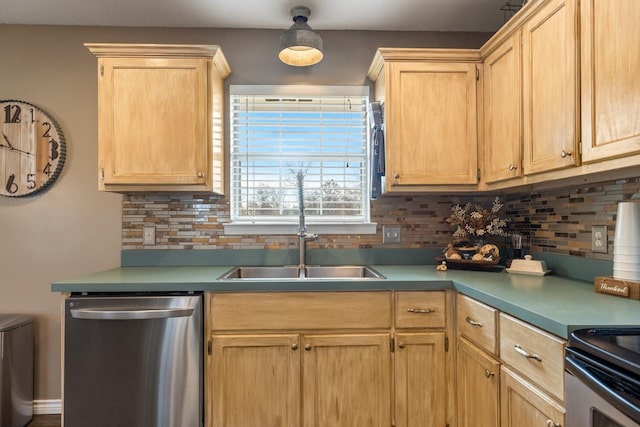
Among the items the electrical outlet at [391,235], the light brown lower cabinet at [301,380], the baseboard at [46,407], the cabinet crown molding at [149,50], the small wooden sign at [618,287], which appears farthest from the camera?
the electrical outlet at [391,235]

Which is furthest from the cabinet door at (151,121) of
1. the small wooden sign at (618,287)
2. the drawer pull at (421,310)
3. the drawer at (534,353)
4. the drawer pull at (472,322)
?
the small wooden sign at (618,287)

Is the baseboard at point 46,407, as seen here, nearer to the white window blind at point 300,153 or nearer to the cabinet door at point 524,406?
the white window blind at point 300,153

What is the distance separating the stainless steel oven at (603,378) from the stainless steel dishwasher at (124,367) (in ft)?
4.76

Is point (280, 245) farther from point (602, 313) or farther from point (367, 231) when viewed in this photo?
point (602, 313)

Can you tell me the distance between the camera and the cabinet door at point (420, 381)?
5.66 ft

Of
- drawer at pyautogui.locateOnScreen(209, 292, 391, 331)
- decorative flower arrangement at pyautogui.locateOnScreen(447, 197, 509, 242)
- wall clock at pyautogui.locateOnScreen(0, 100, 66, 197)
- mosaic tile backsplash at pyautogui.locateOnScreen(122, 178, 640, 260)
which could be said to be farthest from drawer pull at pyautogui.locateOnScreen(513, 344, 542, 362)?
wall clock at pyautogui.locateOnScreen(0, 100, 66, 197)

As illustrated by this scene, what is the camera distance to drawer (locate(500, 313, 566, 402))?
3.43ft

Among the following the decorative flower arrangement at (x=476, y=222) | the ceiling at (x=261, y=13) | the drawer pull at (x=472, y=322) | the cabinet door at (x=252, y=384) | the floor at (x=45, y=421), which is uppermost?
the ceiling at (x=261, y=13)

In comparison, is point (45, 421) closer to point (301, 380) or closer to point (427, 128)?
point (301, 380)

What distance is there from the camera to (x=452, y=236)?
7.76ft

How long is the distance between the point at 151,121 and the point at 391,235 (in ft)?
5.09

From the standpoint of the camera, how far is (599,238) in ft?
5.36

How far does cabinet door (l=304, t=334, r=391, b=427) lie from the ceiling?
1.83 metres

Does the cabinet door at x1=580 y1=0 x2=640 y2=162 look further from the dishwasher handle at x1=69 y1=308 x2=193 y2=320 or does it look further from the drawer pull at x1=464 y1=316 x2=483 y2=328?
the dishwasher handle at x1=69 y1=308 x2=193 y2=320
